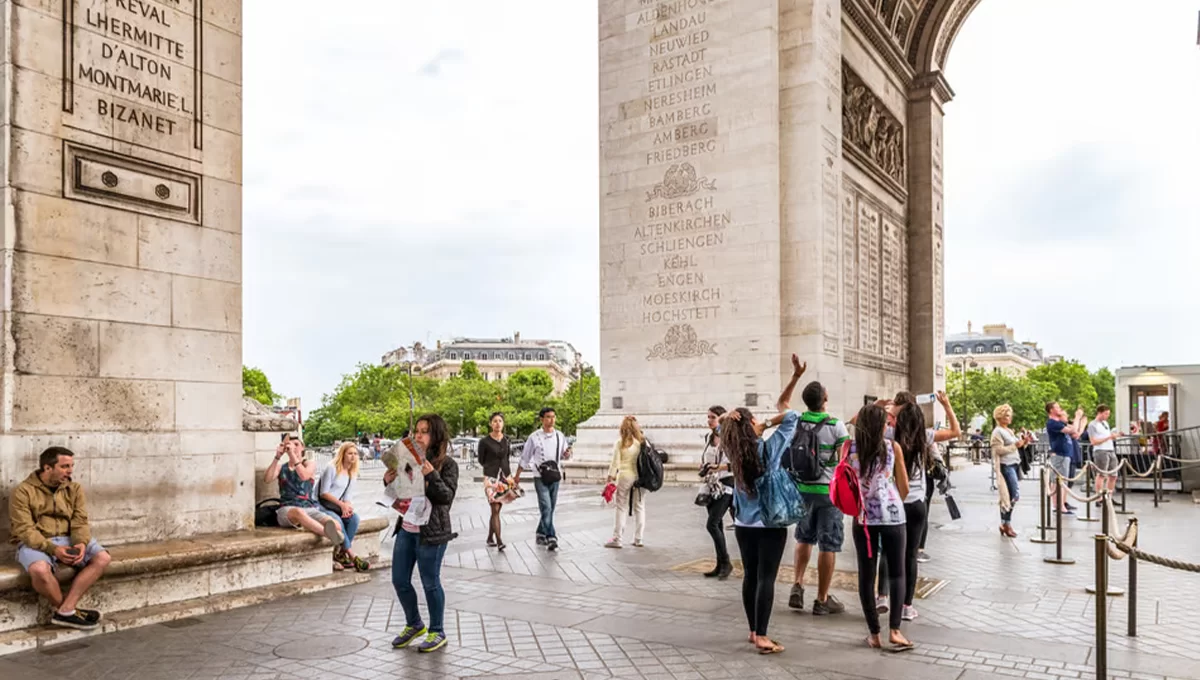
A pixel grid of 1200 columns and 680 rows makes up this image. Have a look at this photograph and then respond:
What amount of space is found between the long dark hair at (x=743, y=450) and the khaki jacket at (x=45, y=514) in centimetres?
500

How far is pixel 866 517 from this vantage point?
23.0 ft

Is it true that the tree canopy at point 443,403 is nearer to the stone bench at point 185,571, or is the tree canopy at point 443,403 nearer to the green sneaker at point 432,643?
the stone bench at point 185,571

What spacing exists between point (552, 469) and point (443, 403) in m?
74.8

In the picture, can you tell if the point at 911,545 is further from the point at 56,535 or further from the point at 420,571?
the point at 56,535

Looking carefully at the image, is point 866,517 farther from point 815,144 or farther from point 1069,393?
point 1069,393

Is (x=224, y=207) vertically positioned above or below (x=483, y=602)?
above

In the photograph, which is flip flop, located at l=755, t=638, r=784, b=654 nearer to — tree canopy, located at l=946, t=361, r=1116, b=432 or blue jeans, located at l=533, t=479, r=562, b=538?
blue jeans, located at l=533, t=479, r=562, b=538

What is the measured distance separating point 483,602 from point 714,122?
54.8 ft

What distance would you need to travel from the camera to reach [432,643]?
694cm

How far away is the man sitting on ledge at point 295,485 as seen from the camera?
9.65 meters

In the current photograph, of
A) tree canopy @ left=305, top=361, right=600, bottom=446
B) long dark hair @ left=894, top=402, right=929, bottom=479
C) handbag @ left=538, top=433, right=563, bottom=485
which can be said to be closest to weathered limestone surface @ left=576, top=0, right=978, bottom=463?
handbag @ left=538, top=433, right=563, bottom=485

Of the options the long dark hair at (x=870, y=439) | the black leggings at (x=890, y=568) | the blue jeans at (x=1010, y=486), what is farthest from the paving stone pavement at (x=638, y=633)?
the blue jeans at (x=1010, y=486)

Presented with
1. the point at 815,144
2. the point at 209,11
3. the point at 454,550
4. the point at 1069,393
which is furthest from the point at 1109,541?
the point at 1069,393

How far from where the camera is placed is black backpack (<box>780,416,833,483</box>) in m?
8.06
